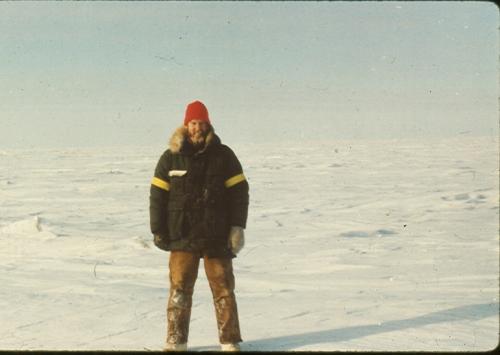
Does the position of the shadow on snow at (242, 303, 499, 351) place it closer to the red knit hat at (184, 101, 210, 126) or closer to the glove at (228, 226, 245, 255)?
the glove at (228, 226, 245, 255)

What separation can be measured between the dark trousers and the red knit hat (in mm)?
908

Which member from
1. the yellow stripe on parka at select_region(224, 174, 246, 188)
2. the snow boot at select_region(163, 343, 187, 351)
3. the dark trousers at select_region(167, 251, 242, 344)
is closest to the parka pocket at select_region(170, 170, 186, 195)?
the yellow stripe on parka at select_region(224, 174, 246, 188)

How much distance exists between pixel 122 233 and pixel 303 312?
182 inches

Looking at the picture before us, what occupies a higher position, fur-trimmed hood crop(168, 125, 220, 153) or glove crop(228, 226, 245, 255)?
fur-trimmed hood crop(168, 125, 220, 153)

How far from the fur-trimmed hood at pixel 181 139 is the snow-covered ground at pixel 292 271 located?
1.41 meters

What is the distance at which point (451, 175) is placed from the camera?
1623cm

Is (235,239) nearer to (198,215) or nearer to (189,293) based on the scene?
(198,215)

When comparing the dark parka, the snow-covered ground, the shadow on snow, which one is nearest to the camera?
the dark parka

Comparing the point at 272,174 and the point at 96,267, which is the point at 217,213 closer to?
the point at 96,267

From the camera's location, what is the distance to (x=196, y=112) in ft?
13.9

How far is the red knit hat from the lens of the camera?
4238 millimetres

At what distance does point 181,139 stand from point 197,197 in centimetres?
40

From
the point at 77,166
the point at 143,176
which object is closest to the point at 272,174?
the point at 143,176

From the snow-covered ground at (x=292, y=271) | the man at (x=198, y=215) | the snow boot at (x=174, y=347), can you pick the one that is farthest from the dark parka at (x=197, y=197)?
the snow-covered ground at (x=292, y=271)
